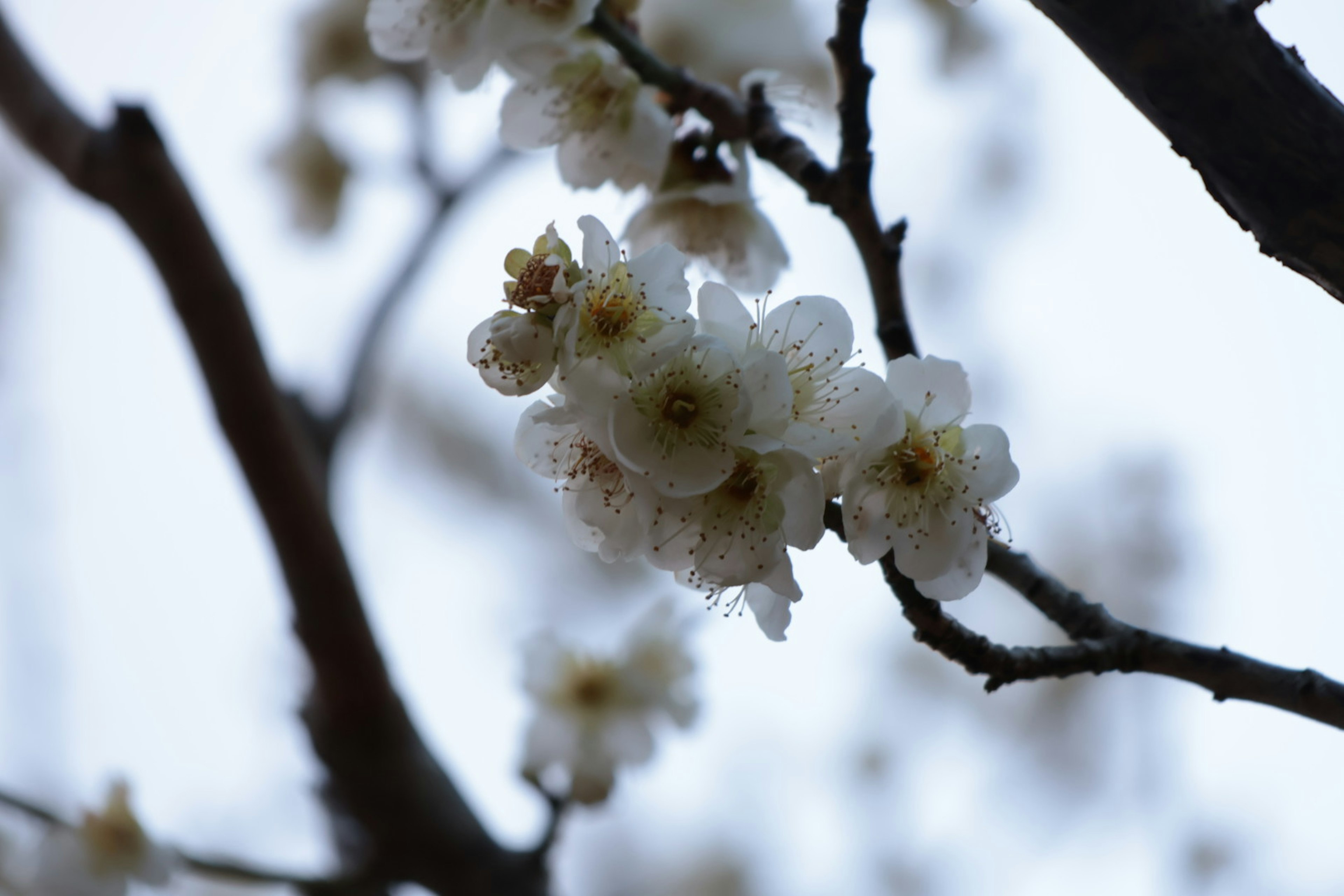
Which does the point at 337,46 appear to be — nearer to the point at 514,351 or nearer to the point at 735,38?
the point at 735,38

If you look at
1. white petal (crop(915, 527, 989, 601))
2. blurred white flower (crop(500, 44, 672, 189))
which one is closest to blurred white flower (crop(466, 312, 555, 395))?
white petal (crop(915, 527, 989, 601))

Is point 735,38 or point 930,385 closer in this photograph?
point 930,385

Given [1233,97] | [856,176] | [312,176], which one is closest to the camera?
[1233,97]

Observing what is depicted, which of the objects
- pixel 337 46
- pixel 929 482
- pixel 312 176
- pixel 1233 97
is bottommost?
pixel 929 482

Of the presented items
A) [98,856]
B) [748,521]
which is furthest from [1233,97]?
[98,856]

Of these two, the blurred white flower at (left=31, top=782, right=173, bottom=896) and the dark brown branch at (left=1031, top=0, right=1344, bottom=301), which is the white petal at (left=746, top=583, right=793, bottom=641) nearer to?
the dark brown branch at (left=1031, top=0, right=1344, bottom=301)

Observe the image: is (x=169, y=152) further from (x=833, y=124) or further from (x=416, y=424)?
(x=416, y=424)

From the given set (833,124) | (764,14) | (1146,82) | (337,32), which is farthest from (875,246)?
(337,32)

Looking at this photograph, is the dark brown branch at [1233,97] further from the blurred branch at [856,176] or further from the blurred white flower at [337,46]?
the blurred white flower at [337,46]
